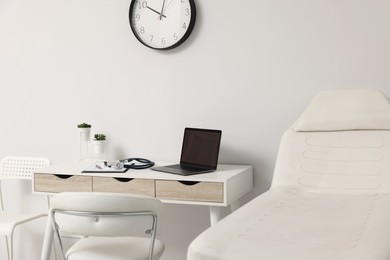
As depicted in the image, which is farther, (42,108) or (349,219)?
(42,108)

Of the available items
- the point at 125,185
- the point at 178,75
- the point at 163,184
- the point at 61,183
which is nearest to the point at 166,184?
the point at 163,184

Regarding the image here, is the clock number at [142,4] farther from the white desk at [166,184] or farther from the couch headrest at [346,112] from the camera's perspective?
the couch headrest at [346,112]

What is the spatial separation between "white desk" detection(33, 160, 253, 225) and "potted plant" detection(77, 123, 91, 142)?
9.2 inches

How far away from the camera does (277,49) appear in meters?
3.27

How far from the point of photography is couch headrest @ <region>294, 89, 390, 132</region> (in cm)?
286

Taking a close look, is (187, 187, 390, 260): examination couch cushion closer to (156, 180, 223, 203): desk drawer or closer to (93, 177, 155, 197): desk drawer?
(156, 180, 223, 203): desk drawer

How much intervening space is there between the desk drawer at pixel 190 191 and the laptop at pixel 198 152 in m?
0.09

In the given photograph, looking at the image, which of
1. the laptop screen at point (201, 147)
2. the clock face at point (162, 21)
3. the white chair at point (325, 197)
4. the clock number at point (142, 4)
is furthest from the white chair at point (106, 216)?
the clock number at point (142, 4)

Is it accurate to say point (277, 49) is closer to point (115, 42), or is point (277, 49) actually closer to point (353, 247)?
point (115, 42)

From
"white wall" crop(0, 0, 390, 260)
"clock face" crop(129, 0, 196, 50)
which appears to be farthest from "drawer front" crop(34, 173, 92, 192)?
"clock face" crop(129, 0, 196, 50)

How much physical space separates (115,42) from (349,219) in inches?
74.9

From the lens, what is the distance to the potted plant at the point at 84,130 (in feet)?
11.6

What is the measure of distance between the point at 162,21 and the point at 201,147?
0.75 metres

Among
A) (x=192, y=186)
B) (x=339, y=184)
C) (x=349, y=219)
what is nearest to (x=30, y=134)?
(x=192, y=186)
